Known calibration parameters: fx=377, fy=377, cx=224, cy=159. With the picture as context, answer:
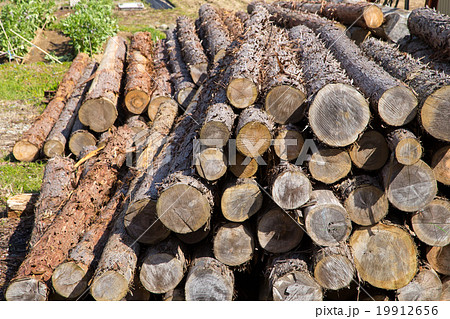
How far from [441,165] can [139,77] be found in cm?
581

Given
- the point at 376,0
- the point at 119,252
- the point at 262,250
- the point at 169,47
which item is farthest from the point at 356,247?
the point at 376,0

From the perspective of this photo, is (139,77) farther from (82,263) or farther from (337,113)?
(337,113)

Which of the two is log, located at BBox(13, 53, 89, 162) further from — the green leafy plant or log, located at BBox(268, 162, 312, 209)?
log, located at BBox(268, 162, 312, 209)

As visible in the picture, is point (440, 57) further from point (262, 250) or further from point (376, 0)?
point (376, 0)

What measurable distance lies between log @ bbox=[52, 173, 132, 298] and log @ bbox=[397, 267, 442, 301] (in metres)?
3.23

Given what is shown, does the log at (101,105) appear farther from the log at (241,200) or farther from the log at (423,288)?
the log at (423,288)

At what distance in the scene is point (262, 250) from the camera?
13.5 ft

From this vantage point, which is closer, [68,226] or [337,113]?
[337,113]

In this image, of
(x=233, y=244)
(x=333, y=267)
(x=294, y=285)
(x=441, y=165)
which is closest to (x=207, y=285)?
(x=233, y=244)

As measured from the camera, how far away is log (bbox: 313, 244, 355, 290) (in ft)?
11.8

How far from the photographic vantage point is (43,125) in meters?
7.76

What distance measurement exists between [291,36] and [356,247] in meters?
4.58

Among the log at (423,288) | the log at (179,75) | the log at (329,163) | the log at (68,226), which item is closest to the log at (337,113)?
the log at (329,163)

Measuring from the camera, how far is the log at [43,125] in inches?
283
